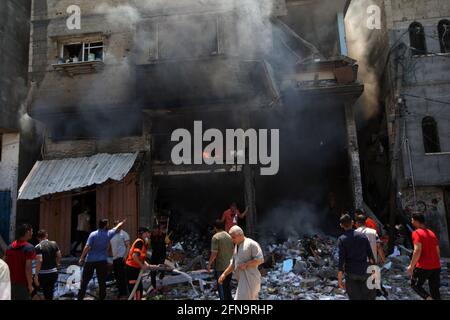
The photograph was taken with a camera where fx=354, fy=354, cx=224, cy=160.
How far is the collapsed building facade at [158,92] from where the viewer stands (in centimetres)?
1030

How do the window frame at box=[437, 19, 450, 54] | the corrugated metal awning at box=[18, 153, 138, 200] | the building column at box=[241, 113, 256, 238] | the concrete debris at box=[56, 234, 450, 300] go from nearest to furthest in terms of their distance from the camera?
1. the concrete debris at box=[56, 234, 450, 300]
2. the corrugated metal awning at box=[18, 153, 138, 200]
3. the building column at box=[241, 113, 256, 238]
4. the window frame at box=[437, 19, 450, 54]

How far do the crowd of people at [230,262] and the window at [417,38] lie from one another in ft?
24.4

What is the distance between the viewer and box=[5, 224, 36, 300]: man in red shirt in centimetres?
495

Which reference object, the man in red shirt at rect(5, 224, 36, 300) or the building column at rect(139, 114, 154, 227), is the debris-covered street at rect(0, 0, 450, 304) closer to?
the building column at rect(139, 114, 154, 227)

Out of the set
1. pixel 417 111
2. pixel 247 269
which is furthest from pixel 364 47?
pixel 247 269

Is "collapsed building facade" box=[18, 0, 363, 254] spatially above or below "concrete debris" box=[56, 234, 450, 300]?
above

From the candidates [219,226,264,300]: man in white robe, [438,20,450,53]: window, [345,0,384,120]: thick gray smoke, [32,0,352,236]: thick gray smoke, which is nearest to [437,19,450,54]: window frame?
[438,20,450,53]: window

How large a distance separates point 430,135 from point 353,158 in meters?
2.79

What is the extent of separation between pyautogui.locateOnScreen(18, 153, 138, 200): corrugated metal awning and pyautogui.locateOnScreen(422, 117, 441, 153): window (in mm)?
8939

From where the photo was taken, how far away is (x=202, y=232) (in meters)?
11.9

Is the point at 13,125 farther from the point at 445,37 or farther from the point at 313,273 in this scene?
the point at 445,37

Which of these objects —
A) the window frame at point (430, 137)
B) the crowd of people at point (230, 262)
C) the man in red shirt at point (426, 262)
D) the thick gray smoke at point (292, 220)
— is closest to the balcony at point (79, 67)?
the crowd of people at point (230, 262)

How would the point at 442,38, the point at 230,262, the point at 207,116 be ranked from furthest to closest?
the point at 442,38 < the point at 207,116 < the point at 230,262

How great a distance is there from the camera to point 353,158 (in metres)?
10.5
